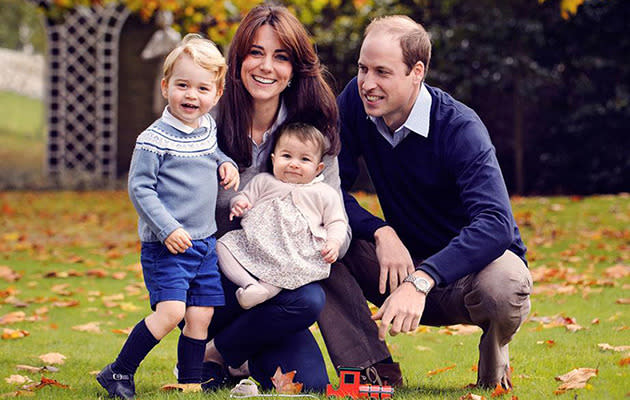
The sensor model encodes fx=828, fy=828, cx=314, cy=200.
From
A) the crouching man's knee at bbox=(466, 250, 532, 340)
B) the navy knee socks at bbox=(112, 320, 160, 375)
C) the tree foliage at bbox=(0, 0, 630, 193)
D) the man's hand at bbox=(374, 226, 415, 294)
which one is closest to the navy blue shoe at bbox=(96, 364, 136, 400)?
the navy knee socks at bbox=(112, 320, 160, 375)

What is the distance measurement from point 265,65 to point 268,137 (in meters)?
0.33

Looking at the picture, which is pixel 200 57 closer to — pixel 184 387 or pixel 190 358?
pixel 190 358

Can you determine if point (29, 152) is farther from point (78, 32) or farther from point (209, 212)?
point (209, 212)

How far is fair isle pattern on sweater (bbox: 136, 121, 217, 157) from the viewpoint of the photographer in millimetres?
3248

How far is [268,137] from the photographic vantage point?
3697 mm

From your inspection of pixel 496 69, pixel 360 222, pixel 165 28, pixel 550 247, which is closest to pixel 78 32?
pixel 165 28

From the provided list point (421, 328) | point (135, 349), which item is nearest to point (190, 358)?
point (135, 349)

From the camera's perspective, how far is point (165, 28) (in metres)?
12.7

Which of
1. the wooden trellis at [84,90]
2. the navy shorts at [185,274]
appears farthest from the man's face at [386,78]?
the wooden trellis at [84,90]

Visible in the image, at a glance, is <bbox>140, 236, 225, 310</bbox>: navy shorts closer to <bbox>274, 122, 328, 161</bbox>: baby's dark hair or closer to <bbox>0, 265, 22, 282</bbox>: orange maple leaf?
<bbox>274, 122, 328, 161</bbox>: baby's dark hair

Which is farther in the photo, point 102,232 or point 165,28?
point 165,28

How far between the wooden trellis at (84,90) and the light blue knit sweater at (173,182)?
1171cm

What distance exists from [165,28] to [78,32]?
9.22ft

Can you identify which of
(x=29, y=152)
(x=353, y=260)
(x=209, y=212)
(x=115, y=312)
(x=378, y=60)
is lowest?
(x=29, y=152)
